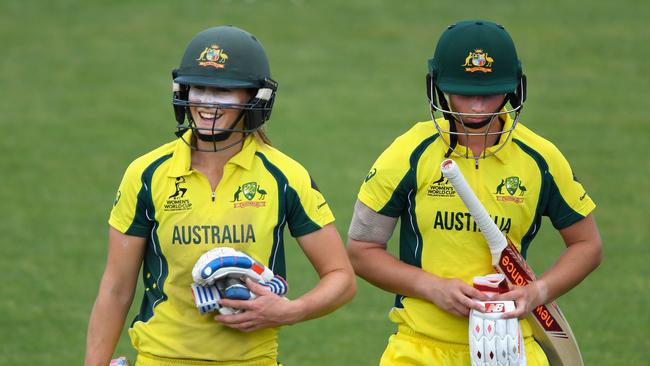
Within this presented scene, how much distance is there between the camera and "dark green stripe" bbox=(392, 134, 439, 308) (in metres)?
5.34

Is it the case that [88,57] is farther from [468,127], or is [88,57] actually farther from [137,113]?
[468,127]

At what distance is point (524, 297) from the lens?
17.0ft

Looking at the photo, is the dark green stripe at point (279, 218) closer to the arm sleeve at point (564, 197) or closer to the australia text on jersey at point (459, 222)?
the australia text on jersey at point (459, 222)

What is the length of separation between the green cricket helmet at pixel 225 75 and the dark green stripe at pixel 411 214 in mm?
679

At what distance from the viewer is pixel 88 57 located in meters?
18.0

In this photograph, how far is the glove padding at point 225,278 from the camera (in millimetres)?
4793

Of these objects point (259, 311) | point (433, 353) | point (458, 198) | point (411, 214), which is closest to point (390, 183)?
point (411, 214)

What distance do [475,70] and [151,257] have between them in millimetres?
1572

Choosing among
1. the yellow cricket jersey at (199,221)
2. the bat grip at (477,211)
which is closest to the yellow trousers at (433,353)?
the bat grip at (477,211)

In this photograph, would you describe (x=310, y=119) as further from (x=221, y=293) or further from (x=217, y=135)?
(x=221, y=293)

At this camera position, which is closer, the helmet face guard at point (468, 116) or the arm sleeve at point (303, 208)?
the arm sleeve at point (303, 208)

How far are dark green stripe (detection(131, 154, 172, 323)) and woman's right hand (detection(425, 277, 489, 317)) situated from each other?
1140 mm

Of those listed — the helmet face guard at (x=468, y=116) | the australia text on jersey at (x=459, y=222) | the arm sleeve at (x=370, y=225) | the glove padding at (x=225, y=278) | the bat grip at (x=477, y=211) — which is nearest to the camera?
the glove padding at (x=225, y=278)

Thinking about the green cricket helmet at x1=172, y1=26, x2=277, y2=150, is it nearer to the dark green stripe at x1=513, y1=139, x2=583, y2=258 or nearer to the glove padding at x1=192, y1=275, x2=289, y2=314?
the glove padding at x1=192, y1=275, x2=289, y2=314
